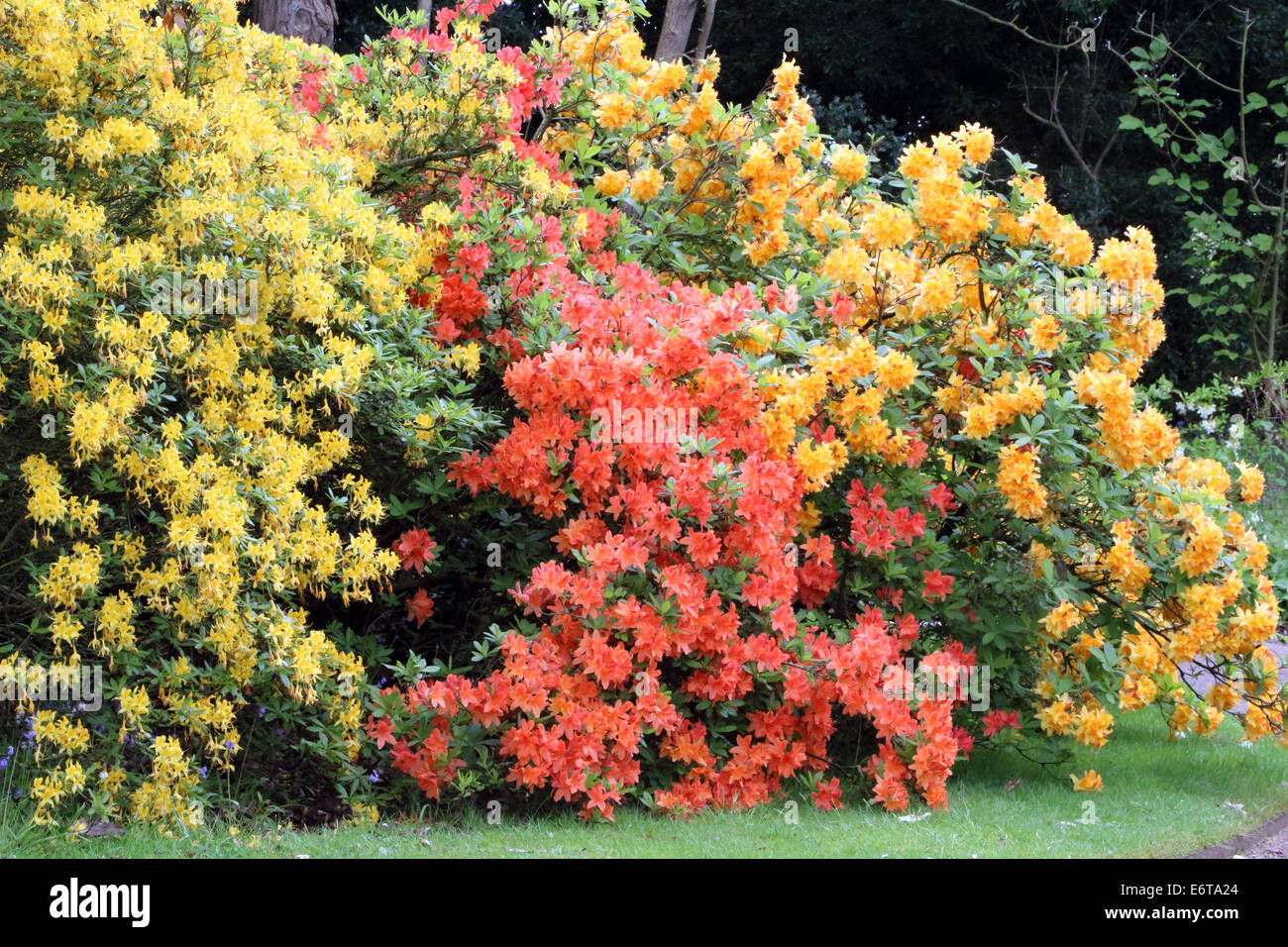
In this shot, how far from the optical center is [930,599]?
4.84 metres

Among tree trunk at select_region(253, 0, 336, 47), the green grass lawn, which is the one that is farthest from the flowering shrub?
tree trunk at select_region(253, 0, 336, 47)

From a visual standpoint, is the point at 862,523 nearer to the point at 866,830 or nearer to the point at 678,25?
the point at 866,830

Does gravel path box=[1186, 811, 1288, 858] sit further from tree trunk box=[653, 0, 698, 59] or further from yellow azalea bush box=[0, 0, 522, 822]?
tree trunk box=[653, 0, 698, 59]

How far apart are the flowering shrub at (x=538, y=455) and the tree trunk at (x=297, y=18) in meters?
2.24

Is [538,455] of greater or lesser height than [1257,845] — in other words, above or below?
above

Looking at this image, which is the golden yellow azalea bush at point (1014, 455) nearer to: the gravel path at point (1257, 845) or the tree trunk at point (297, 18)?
the gravel path at point (1257, 845)

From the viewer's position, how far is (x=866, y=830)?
4160 millimetres

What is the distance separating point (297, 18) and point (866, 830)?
18.7ft

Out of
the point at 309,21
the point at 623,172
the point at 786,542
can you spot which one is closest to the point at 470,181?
Result: the point at 623,172

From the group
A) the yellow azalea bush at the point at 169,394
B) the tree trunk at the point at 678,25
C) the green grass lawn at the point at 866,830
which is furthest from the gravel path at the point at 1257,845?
the tree trunk at the point at 678,25

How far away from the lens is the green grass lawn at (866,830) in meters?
3.71

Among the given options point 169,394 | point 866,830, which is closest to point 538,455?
point 169,394

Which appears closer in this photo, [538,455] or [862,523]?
[538,455]

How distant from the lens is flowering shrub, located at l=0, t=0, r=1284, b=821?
369 cm
